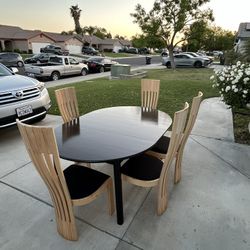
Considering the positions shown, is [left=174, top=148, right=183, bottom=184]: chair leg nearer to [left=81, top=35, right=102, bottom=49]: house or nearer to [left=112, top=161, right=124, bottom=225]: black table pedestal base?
[left=112, top=161, right=124, bottom=225]: black table pedestal base

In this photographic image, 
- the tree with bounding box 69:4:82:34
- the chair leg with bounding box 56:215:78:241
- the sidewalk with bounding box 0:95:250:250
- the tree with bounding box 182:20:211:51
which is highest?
the tree with bounding box 69:4:82:34

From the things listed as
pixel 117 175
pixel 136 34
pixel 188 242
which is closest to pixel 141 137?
pixel 117 175

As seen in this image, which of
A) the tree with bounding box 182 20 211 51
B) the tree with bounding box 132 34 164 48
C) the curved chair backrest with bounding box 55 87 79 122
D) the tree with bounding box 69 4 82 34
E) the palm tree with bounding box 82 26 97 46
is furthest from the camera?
the palm tree with bounding box 82 26 97 46

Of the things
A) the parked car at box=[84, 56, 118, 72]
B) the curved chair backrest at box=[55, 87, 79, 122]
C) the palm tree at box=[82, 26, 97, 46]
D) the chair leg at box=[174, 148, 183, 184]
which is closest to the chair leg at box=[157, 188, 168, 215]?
the chair leg at box=[174, 148, 183, 184]

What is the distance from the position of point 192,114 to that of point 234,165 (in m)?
1.43

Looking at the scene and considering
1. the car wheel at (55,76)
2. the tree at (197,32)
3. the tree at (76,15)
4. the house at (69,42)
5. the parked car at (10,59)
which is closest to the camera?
the car wheel at (55,76)

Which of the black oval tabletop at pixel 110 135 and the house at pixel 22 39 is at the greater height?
the house at pixel 22 39

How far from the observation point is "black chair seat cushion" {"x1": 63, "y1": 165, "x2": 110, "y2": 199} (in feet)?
5.96

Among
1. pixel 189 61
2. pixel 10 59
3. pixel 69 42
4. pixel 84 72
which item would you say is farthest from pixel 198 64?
pixel 69 42

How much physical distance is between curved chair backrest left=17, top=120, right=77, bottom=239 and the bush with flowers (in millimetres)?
3156

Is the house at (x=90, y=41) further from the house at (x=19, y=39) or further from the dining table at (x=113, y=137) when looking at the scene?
the dining table at (x=113, y=137)

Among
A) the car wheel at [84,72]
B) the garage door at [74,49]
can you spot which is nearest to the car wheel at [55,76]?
the car wheel at [84,72]

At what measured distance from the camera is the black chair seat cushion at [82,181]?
1.82 meters

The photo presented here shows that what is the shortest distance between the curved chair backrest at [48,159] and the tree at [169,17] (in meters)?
15.9
